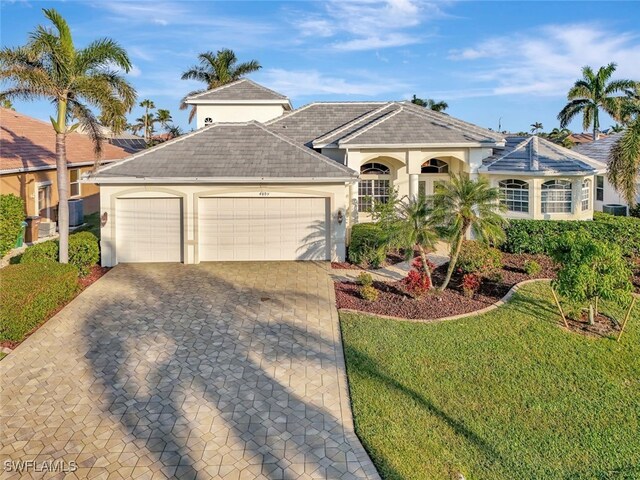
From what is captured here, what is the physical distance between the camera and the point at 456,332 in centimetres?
1067

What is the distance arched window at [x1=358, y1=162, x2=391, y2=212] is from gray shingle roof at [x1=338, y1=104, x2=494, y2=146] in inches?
87.3

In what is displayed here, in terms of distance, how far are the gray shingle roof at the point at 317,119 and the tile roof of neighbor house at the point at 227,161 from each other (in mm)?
4632

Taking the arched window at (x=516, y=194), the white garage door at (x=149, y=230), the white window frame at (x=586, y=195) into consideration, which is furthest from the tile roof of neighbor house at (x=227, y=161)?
the white window frame at (x=586, y=195)

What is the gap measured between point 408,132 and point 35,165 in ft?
55.6

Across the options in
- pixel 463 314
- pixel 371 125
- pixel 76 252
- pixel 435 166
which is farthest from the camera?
pixel 435 166

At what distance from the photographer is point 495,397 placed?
7938mm

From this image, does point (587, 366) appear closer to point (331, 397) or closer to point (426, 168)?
point (331, 397)

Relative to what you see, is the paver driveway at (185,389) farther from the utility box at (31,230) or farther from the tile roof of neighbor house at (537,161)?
the tile roof of neighbor house at (537,161)

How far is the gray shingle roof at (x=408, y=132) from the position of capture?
1981 cm

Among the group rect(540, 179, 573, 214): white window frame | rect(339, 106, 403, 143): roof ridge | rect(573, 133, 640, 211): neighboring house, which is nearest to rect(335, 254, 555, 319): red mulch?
rect(540, 179, 573, 214): white window frame

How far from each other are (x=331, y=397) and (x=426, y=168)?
58.8ft

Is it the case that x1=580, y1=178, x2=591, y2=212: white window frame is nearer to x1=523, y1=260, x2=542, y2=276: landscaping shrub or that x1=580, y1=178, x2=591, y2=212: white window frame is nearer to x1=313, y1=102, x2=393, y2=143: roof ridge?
x1=523, y1=260, x2=542, y2=276: landscaping shrub

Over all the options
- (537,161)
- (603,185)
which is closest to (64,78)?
(537,161)

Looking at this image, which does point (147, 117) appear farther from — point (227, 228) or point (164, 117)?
point (227, 228)
